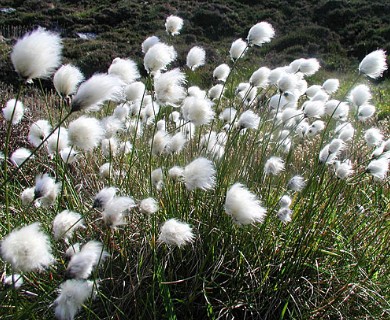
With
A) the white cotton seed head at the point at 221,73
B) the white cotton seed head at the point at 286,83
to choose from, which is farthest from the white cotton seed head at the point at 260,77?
the white cotton seed head at the point at 221,73

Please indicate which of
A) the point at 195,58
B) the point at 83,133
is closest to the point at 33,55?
the point at 83,133

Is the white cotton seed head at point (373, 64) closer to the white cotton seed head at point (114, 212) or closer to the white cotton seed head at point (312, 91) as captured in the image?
the white cotton seed head at point (312, 91)

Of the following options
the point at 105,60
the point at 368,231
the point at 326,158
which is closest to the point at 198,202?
the point at 326,158

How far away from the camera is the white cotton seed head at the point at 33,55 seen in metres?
1.25

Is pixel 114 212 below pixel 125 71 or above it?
below

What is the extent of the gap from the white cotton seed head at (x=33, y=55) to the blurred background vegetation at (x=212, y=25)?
14694 millimetres

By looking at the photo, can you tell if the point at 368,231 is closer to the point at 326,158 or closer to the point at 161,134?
the point at 326,158

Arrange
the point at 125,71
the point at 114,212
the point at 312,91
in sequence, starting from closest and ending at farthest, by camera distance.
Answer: the point at 114,212, the point at 125,71, the point at 312,91

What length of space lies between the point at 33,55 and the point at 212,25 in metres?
22.6

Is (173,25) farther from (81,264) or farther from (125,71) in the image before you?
(81,264)

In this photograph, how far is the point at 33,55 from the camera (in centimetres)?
125

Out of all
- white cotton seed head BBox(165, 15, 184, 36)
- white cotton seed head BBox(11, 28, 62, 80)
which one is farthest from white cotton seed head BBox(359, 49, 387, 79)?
white cotton seed head BBox(11, 28, 62, 80)

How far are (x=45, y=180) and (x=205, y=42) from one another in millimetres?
20348

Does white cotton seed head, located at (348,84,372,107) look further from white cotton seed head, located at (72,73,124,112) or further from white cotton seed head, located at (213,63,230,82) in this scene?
white cotton seed head, located at (72,73,124,112)
